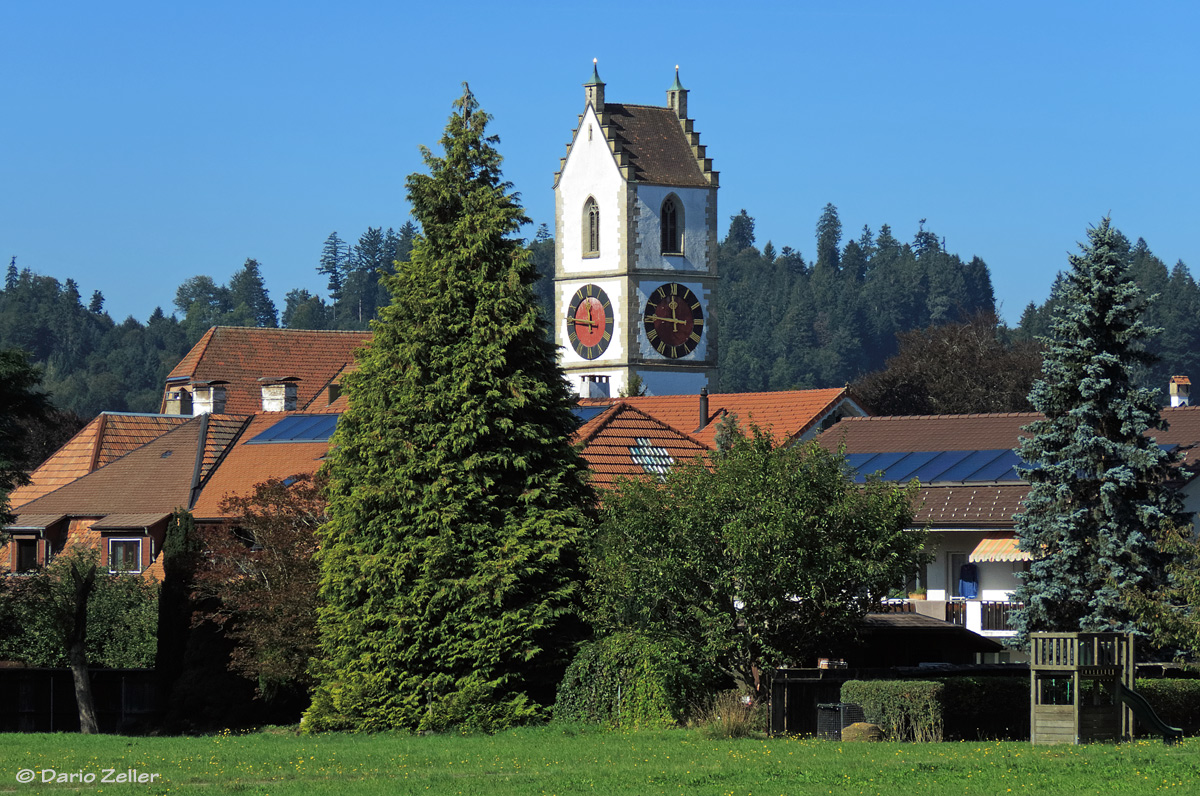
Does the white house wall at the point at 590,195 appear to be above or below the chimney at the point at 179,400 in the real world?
above

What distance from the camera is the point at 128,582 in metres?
51.5

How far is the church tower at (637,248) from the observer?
98.3 metres

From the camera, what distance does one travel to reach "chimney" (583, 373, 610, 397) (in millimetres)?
84963

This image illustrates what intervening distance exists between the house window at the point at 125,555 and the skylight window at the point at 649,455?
1614 cm

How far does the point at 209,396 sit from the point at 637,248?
2472cm

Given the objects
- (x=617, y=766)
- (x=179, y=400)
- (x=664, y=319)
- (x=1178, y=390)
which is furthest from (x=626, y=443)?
(x=179, y=400)

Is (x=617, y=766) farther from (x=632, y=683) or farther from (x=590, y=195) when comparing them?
(x=590, y=195)

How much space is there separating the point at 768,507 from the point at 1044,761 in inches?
329

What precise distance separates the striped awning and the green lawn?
14.1m

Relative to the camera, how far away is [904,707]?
96.5ft

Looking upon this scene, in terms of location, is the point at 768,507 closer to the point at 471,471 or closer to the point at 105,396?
the point at 471,471

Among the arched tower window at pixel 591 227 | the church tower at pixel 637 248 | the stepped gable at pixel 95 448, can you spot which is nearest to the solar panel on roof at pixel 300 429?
the stepped gable at pixel 95 448

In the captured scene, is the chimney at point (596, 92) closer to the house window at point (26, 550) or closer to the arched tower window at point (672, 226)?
the arched tower window at point (672, 226)

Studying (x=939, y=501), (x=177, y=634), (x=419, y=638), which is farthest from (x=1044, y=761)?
(x=177, y=634)
